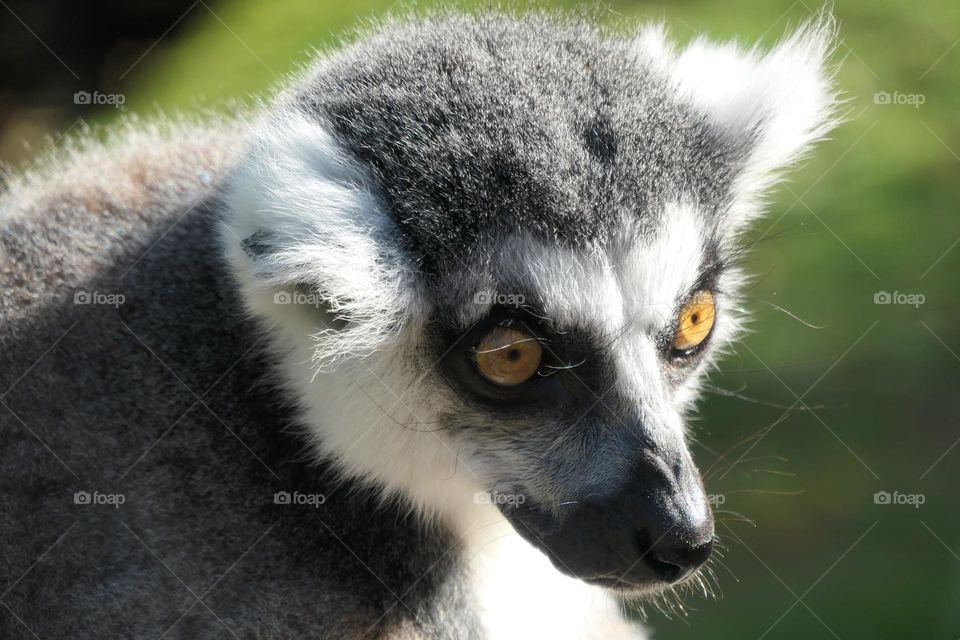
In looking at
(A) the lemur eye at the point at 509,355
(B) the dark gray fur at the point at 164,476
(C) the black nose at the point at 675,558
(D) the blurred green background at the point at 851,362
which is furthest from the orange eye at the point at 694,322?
(D) the blurred green background at the point at 851,362

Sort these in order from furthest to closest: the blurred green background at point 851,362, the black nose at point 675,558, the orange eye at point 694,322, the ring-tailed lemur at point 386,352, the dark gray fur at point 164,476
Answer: the blurred green background at point 851,362 < the orange eye at point 694,322 < the dark gray fur at point 164,476 < the ring-tailed lemur at point 386,352 < the black nose at point 675,558

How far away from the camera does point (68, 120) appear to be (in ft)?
19.3

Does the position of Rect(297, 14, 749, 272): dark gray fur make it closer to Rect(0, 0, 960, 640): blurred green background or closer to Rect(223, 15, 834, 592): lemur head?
Rect(223, 15, 834, 592): lemur head

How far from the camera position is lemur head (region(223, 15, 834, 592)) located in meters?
2.30

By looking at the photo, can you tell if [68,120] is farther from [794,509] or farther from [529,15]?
[794,509]

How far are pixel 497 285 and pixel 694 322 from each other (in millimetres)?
646

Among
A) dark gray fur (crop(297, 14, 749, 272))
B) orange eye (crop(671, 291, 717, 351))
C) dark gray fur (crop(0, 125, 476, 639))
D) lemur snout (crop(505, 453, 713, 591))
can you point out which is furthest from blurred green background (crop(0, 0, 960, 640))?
lemur snout (crop(505, 453, 713, 591))

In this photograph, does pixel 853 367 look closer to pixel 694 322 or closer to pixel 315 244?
pixel 694 322

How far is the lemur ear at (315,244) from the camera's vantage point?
7.39 feet

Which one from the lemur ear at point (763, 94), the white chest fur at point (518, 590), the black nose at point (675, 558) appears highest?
the lemur ear at point (763, 94)

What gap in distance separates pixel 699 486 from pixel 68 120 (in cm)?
503

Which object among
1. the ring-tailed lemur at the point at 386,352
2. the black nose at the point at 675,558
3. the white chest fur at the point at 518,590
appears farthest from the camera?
the white chest fur at the point at 518,590

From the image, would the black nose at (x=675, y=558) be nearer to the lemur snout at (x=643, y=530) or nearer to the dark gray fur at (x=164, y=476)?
the lemur snout at (x=643, y=530)

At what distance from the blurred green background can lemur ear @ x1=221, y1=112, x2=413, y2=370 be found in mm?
1951
